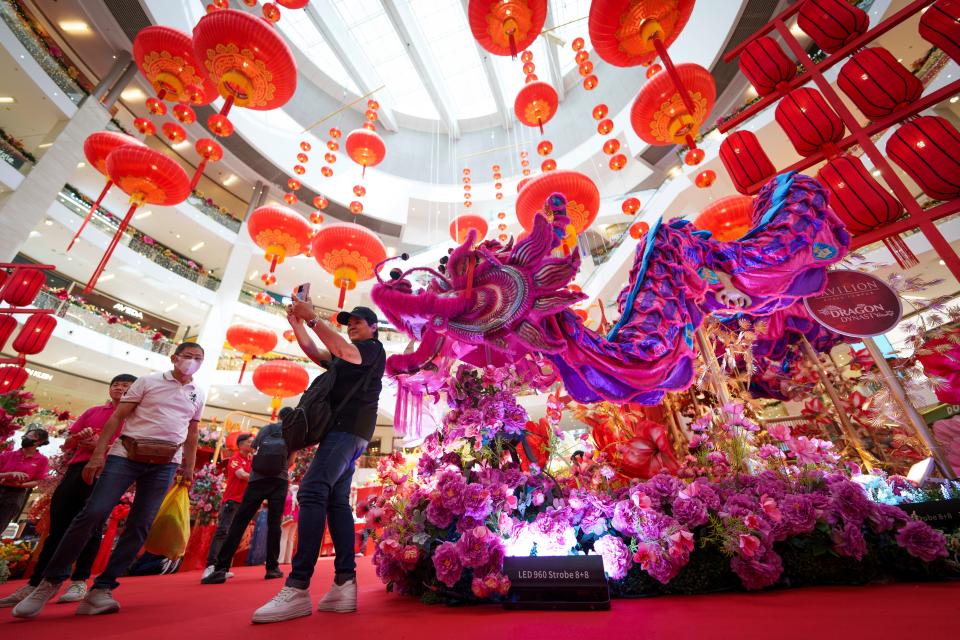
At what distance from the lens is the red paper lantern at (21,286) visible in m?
4.29

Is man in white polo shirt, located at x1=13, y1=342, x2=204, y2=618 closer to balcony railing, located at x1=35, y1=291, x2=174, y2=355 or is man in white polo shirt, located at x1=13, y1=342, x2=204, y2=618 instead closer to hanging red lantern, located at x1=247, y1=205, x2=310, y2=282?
hanging red lantern, located at x1=247, y1=205, x2=310, y2=282

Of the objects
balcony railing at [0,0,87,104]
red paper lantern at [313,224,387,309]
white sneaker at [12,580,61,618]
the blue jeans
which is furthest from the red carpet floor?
balcony railing at [0,0,87,104]

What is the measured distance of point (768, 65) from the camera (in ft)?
10.2

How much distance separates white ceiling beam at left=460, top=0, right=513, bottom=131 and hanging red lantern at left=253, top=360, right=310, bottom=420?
946cm

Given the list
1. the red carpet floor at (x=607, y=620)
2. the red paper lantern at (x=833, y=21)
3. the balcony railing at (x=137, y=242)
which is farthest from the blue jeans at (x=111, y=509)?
the balcony railing at (x=137, y=242)

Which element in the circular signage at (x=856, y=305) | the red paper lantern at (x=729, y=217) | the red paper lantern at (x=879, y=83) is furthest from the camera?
the red paper lantern at (x=729, y=217)

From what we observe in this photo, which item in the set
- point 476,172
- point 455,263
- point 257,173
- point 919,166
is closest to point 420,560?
point 455,263

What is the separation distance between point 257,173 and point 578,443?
1346cm

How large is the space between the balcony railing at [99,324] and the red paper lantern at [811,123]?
1178cm

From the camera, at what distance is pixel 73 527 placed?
→ 1.64 m

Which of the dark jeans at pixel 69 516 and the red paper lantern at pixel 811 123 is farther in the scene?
the red paper lantern at pixel 811 123

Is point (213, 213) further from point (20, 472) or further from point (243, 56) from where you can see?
point (20, 472)

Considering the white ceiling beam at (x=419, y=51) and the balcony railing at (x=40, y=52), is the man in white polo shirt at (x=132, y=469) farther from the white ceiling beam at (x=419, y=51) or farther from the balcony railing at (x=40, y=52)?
the white ceiling beam at (x=419, y=51)

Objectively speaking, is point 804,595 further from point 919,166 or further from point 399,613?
point 919,166
